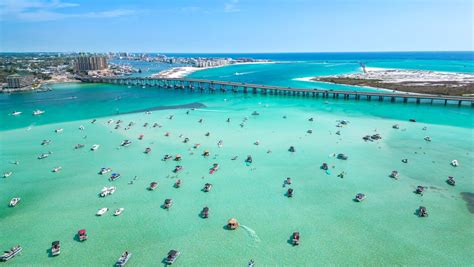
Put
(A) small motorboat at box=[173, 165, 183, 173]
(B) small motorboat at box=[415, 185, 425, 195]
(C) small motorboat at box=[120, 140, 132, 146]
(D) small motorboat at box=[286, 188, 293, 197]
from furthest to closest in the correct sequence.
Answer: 1. (C) small motorboat at box=[120, 140, 132, 146]
2. (A) small motorboat at box=[173, 165, 183, 173]
3. (D) small motorboat at box=[286, 188, 293, 197]
4. (B) small motorboat at box=[415, 185, 425, 195]

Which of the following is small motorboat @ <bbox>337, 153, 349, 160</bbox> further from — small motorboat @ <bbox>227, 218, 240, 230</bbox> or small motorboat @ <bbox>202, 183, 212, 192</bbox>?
small motorboat @ <bbox>227, 218, 240, 230</bbox>

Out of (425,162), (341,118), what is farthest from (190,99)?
(425,162)

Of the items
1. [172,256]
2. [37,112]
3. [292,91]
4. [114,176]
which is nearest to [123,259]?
[172,256]

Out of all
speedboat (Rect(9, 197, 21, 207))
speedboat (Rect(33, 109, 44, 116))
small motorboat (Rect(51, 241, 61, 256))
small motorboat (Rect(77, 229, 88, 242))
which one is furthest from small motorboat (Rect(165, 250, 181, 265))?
speedboat (Rect(33, 109, 44, 116))

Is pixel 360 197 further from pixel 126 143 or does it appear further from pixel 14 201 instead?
pixel 126 143

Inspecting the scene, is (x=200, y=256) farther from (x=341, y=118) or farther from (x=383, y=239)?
(x=341, y=118)
